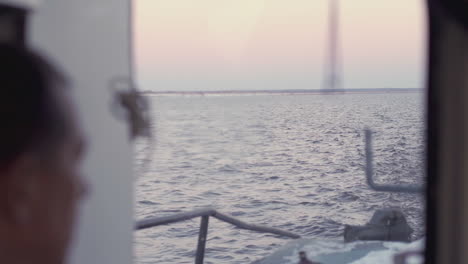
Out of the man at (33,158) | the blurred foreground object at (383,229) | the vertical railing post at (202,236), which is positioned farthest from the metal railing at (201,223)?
the man at (33,158)

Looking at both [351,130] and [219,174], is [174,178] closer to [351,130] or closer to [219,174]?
[219,174]

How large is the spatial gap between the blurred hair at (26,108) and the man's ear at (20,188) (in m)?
0.01

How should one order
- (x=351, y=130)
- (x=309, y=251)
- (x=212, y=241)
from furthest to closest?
(x=351, y=130)
(x=212, y=241)
(x=309, y=251)

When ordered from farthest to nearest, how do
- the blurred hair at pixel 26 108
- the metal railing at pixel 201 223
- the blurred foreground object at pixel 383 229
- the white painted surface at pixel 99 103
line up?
the blurred foreground object at pixel 383 229, the metal railing at pixel 201 223, the white painted surface at pixel 99 103, the blurred hair at pixel 26 108

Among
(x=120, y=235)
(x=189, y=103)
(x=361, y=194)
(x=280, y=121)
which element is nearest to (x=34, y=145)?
(x=120, y=235)

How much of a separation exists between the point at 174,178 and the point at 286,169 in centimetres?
503

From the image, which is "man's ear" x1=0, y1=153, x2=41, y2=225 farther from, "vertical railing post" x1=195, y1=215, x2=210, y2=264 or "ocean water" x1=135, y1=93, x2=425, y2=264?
"vertical railing post" x1=195, y1=215, x2=210, y2=264

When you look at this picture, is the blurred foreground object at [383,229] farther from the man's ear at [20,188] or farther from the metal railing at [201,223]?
the man's ear at [20,188]

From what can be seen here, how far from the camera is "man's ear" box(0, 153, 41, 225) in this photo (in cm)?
60

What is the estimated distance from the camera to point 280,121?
4194 centimetres

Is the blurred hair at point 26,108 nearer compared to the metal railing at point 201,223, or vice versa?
the blurred hair at point 26,108

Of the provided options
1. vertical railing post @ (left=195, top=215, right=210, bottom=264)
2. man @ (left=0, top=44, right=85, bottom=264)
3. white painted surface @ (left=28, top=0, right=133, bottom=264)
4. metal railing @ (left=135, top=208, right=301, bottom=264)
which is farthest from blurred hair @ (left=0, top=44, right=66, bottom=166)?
vertical railing post @ (left=195, top=215, right=210, bottom=264)

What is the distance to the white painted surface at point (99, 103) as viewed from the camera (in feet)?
4.63

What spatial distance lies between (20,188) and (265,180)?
819 inches
